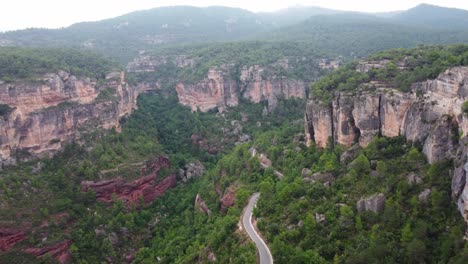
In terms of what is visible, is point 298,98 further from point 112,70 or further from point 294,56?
point 112,70

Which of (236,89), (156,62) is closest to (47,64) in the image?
(236,89)

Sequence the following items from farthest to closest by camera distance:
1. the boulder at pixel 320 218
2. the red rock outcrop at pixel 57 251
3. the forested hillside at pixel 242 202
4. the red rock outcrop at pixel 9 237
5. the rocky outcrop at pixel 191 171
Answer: the rocky outcrop at pixel 191 171 → the red rock outcrop at pixel 57 251 → the red rock outcrop at pixel 9 237 → the boulder at pixel 320 218 → the forested hillside at pixel 242 202

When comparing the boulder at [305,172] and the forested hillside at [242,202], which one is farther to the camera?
the boulder at [305,172]

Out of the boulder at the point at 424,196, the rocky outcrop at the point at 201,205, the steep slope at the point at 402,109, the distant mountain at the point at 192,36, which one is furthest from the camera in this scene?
the distant mountain at the point at 192,36

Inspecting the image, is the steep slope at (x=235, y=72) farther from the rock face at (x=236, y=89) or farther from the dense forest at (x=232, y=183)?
the dense forest at (x=232, y=183)

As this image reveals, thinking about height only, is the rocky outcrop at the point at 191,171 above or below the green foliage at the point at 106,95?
below

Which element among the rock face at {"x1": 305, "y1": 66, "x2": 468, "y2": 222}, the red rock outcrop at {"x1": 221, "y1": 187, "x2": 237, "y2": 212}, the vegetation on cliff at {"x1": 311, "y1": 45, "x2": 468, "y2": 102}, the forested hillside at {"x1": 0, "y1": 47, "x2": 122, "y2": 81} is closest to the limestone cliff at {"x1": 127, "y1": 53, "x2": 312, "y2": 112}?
the forested hillside at {"x1": 0, "y1": 47, "x2": 122, "y2": 81}

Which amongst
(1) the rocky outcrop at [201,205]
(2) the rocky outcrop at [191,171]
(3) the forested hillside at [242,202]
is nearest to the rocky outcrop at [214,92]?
(3) the forested hillside at [242,202]
